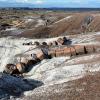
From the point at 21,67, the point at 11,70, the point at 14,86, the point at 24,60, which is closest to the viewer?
the point at 14,86

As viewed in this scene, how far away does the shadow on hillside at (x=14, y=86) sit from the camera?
31.7 m

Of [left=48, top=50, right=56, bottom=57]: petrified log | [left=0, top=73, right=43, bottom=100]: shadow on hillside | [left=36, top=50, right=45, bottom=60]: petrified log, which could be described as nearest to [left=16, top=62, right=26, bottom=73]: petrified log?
[left=36, top=50, right=45, bottom=60]: petrified log

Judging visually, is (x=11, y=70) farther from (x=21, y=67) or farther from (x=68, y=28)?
(x=68, y=28)

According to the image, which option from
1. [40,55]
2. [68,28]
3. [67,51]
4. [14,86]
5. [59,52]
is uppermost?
[67,51]

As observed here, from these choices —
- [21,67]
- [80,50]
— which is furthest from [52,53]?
[21,67]

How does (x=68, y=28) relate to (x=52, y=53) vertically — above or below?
below

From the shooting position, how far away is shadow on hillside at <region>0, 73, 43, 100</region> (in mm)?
31703

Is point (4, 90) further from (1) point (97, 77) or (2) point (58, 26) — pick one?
(2) point (58, 26)

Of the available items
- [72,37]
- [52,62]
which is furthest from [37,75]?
[72,37]

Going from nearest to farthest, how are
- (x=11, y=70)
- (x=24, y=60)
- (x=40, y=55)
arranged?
(x=11, y=70) < (x=24, y=60) < (x=40, y=55)

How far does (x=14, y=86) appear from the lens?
33.7 metres

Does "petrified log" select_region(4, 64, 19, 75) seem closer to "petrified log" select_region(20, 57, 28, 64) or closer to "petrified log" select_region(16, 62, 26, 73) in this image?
"petrified log" select_region(16, 62, 26, 73)

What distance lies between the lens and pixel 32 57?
47.7 metres

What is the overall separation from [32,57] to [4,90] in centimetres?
1567
